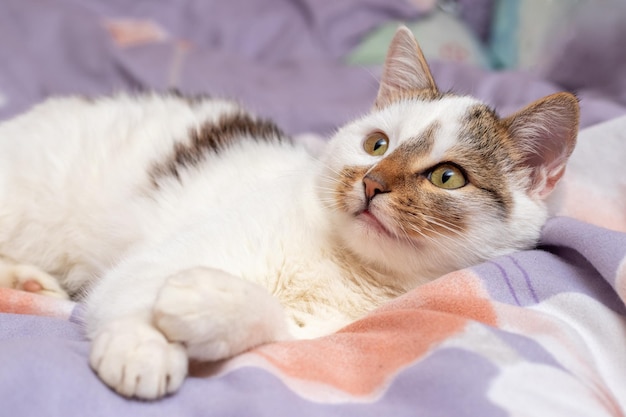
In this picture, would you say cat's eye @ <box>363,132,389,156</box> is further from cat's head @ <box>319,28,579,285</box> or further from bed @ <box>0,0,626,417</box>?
bed @ <box>0,0,626,417</box>

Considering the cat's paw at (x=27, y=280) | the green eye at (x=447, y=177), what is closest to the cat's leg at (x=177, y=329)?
the green eye at (x=447, y=177)

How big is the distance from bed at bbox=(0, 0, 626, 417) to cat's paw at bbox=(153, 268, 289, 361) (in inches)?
1.4

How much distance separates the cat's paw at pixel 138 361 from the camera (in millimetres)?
842

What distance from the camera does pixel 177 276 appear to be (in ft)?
3.01

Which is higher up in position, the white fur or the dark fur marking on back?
the dark fur marking on back

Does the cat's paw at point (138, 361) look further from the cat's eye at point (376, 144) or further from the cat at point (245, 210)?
the cat's eye at point (376, 144)

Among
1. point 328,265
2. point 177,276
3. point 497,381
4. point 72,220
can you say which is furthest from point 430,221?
point 72,220

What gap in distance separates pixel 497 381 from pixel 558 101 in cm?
61

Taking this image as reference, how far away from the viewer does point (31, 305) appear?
50.6 inches

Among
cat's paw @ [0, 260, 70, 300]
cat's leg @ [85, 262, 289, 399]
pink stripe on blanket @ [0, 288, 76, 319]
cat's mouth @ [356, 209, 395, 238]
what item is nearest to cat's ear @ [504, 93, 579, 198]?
cat's mouth @ [356, 209, 395, 238]

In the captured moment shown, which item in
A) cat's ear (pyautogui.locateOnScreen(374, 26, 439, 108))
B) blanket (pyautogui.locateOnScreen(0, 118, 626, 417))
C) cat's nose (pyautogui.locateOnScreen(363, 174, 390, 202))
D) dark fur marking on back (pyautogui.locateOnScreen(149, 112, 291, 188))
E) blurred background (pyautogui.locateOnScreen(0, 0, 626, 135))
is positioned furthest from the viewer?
blurred background (pyautogui.locateOnScreen(0, 0, 626, 135))

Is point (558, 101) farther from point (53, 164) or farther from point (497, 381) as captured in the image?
point (53, 164)

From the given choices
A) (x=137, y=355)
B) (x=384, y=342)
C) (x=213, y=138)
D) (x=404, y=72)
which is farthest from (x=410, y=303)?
(x=213, y=138)

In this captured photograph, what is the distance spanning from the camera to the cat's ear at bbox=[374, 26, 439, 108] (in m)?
1.46
